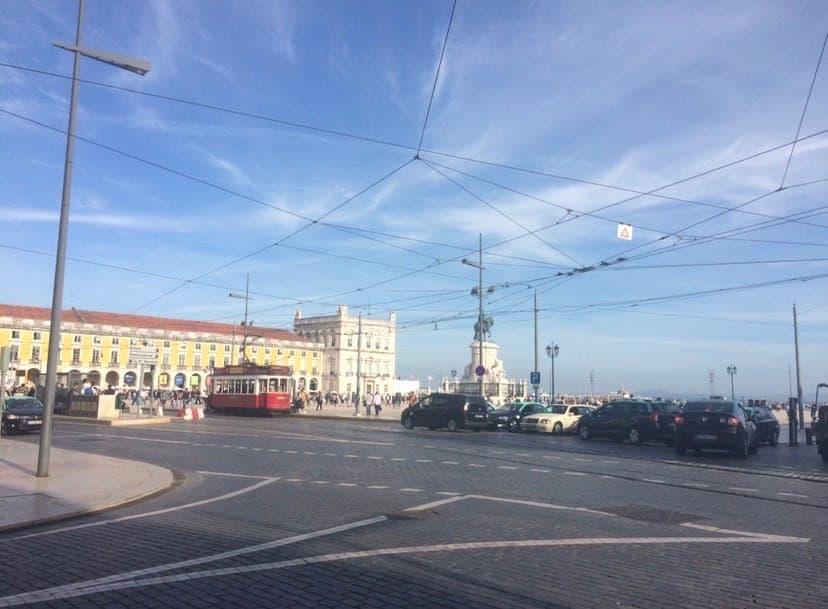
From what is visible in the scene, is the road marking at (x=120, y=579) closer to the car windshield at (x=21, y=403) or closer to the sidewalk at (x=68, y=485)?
the sidewalk at (x=68, y=485)

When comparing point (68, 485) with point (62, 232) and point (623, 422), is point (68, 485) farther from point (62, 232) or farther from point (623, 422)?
point (623, 422)

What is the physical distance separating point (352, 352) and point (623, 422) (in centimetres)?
10958

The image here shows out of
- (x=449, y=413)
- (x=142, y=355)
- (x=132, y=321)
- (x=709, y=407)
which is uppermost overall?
(x=132, y=321)

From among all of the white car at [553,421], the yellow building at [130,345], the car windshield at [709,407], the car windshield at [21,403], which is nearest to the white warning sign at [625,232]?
the car windshield at [709,407]

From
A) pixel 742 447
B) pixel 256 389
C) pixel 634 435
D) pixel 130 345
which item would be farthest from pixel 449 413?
pixel 130 345

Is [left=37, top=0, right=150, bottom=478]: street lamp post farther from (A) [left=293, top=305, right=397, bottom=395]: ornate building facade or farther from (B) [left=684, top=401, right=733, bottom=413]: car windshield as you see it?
(A) [left=293, top=305, right=397, bottom=395]: ornate building facade

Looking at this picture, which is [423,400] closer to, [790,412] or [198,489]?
[790,412]

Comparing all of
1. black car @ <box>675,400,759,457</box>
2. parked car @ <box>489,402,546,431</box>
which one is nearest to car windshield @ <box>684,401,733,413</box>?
black car @ <box>675,400,759,457</box>

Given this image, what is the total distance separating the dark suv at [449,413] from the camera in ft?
105

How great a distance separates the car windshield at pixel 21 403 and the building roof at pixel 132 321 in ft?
215

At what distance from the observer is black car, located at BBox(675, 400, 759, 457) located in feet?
63.8

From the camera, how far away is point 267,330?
128500 millimetres

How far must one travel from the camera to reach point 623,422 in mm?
26391

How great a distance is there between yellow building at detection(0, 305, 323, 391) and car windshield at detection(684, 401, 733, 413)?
241 feet
